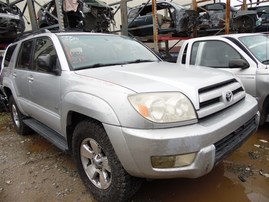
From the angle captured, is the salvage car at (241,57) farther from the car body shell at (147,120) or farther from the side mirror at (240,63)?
the car body shell at (147,120)

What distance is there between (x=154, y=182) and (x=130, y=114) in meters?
1.20

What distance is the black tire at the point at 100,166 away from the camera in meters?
2.39

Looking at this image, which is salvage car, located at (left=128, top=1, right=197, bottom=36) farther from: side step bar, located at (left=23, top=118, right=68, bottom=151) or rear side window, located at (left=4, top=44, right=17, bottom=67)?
side step bar, located at (left=23, top=118, right=68, bottom=151)

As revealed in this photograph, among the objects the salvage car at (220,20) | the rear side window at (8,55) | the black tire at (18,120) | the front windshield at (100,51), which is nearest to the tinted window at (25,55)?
the rear side window at (8,55)

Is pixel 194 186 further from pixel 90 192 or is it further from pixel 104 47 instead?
pixel 104 47

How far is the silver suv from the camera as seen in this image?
2.16 meters

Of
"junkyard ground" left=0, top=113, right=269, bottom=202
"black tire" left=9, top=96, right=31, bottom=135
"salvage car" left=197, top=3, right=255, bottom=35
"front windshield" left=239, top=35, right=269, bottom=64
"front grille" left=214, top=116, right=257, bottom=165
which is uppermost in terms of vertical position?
"salvage car" left=197, top=3, right=255, bottom=35

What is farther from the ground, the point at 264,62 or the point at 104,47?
the point at 104,47

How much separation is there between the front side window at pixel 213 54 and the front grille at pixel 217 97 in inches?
76.2

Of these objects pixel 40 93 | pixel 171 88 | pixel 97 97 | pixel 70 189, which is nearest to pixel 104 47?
pixel 40 93

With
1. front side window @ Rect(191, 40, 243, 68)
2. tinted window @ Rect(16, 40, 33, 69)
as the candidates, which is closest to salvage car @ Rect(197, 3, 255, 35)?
front side window @ Rect(191, 40, 243, 68)

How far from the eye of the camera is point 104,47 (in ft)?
11.5

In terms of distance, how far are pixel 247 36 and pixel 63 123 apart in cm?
358

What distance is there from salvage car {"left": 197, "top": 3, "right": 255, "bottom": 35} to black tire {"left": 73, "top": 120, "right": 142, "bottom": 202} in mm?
7233
